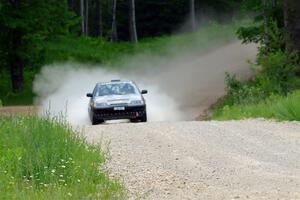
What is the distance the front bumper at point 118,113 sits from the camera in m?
26.0

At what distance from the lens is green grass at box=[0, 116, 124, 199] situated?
373 inches

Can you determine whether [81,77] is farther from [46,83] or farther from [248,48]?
[248,48]

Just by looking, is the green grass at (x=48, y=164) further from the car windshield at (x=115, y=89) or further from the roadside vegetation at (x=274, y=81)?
the car windshield at (x=115, y=89)

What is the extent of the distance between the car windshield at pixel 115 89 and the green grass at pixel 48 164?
12847 millimetres

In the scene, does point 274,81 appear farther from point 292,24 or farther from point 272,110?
point 272,110

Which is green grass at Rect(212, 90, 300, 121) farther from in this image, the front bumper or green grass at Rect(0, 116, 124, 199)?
green grass at Rect(0, 116, 124, 199)

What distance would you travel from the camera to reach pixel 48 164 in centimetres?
1119

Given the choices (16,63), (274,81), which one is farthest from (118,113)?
(16,63)

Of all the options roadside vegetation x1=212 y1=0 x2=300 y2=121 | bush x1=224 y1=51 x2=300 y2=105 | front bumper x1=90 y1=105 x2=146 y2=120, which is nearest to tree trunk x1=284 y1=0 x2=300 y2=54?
roadside vegetation x1=212 y1=0 x2=300 y2=121

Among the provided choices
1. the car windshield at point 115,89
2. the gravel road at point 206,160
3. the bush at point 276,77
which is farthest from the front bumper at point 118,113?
the gravel road at point 206,160

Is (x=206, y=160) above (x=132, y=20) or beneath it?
beneath

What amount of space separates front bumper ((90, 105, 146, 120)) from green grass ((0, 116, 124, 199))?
11.5 meters

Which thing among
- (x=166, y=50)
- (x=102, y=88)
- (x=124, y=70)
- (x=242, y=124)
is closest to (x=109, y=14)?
(x=166, y=50)

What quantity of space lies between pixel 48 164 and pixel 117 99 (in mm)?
15126
